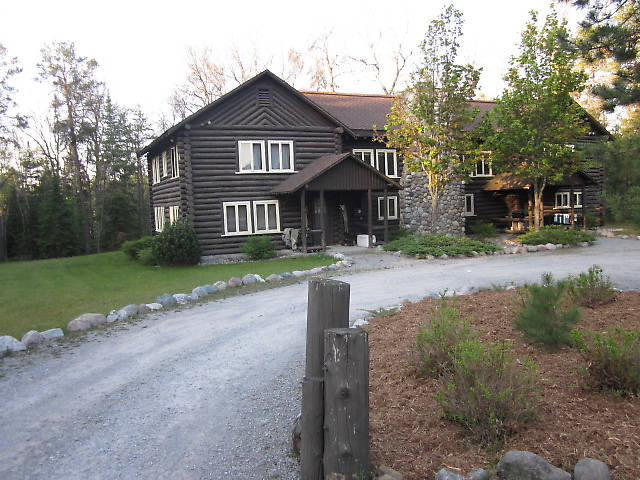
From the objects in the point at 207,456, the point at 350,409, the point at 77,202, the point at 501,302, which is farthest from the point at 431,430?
the point at 77,202

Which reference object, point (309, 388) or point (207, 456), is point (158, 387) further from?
point (309, 388)

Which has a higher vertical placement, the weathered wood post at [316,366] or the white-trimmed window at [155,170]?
the white-trimmed window at [155,170]

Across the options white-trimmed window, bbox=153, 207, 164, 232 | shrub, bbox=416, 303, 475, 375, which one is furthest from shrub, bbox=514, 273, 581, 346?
white-trimmed window, bbox=153, 207, 164, 232

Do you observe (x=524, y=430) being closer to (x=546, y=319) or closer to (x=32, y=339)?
(x=546, y=319)

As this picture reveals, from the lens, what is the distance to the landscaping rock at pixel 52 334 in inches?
320

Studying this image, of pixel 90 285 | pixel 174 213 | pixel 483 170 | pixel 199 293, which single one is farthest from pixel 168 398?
pixel 483 170

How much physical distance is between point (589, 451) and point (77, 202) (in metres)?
Result: 42.4

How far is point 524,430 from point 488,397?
0.45 m

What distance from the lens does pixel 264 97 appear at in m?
21.0

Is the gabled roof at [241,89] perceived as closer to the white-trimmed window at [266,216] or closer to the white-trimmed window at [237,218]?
the white-trimmed window at [237,218]

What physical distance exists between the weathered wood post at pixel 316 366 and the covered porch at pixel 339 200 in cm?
1527

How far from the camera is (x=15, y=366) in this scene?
6.92 metres

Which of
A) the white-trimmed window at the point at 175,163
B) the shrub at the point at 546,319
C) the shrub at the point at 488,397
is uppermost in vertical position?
the white-trimmed window at the point at 175,163

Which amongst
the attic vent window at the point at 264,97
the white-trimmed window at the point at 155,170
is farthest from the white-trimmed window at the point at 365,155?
the white-trimmed window at the point at 155,170
